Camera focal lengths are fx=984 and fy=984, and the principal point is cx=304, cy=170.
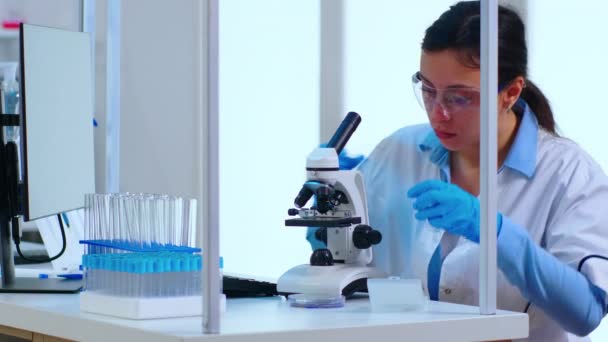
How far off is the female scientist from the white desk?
0.29 metres

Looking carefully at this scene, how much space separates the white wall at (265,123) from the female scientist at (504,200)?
2.08 meters

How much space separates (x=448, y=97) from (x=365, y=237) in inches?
18.5

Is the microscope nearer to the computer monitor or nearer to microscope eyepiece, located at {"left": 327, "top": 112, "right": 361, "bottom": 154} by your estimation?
microscope eyepiece, located at {"left": 327, "top": 112, "right": 361, "bottom": 154}

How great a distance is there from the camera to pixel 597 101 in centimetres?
343

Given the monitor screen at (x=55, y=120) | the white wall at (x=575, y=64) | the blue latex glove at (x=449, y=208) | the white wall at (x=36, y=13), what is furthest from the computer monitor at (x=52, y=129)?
the white wall at (x=36, y=13)

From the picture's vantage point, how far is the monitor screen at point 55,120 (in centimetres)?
209

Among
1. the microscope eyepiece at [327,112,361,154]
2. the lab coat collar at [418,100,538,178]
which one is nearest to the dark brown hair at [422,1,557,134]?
the lab coat collar at [418,100,538,178]

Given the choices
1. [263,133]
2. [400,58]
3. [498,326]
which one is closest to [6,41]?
[263,133]

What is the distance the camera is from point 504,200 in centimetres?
244

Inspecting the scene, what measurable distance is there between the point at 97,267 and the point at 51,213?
0.45m

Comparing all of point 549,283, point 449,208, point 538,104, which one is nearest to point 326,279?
point 449,208

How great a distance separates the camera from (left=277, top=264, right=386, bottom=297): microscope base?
199cm

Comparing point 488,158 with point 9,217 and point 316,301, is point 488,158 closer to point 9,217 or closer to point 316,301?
point 316,301

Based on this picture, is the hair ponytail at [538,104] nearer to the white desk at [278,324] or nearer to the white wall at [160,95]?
the white desk at [278,324]
